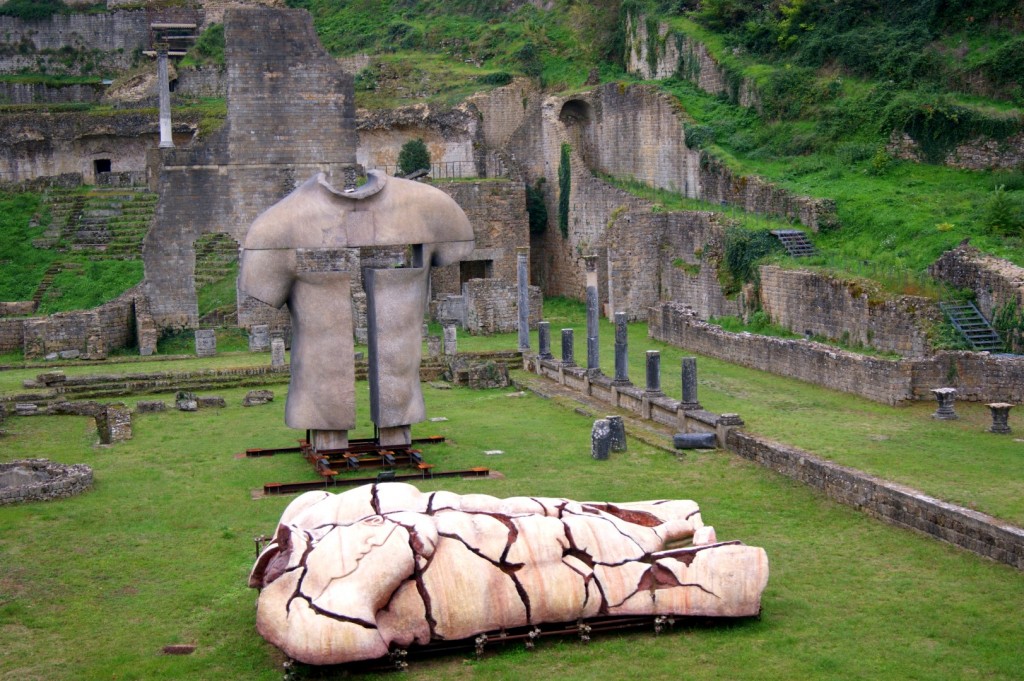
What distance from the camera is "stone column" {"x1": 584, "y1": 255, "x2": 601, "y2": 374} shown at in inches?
925

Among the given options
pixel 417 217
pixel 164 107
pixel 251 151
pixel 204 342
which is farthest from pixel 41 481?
pixel 164 107

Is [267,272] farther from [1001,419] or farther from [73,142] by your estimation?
[73,142]

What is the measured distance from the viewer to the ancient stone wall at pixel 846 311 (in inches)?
858

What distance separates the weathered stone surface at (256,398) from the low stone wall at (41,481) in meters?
6.36

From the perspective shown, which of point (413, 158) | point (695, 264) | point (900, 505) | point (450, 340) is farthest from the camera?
point (413, 158)

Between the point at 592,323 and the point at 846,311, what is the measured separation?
4403 mm

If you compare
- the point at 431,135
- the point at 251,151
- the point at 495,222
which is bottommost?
the point at 495,222

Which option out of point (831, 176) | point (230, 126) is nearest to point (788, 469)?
point (831, 176)

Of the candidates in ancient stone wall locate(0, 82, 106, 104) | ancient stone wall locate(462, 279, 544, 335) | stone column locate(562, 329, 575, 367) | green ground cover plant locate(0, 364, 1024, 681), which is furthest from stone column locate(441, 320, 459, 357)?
ancient stone wall locate(0, 82, 106, 104)

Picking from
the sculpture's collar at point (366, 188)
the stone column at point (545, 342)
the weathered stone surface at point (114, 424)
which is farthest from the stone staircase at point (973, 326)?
the weathered stone surface at point (114, 424)

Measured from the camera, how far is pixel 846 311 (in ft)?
77.1

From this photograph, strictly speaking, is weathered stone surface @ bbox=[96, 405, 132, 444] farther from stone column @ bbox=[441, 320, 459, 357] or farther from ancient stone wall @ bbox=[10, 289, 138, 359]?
ancient stone wall @ bbox=[10, 289, 138, 359]

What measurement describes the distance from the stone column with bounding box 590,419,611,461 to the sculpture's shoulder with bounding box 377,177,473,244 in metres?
3.11

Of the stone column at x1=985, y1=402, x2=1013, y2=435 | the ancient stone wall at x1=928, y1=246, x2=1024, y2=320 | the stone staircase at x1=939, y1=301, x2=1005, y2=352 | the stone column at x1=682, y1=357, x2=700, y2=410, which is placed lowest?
the stone column at x1=985, y1=402, x2=1013, y2=435
